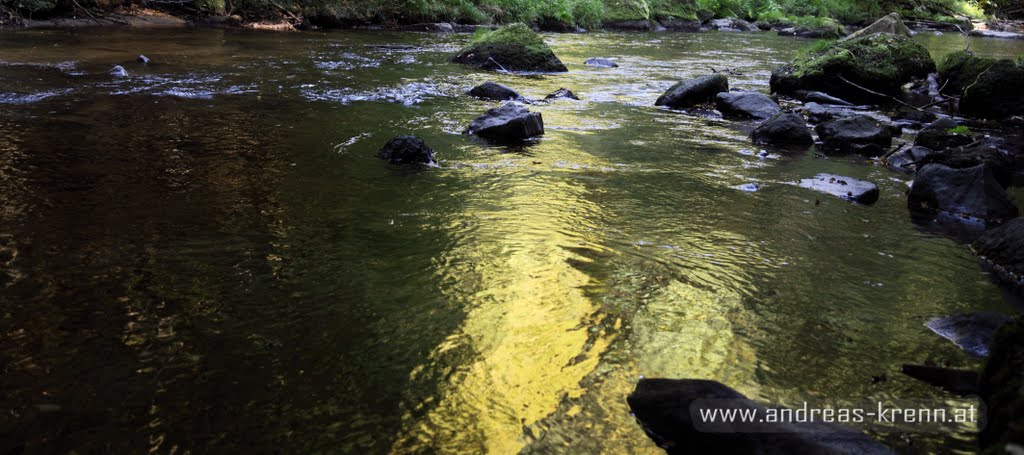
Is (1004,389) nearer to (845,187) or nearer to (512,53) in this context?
(845,187)

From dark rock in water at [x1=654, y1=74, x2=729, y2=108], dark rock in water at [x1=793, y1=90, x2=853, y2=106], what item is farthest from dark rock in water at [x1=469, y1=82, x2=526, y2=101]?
dark rock in water at [x1=793, y1=90, x2=853, y2=106]

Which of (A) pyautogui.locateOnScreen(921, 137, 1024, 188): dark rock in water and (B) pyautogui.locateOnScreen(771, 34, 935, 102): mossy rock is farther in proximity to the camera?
(B) pyautogui.locateOnScreen(771, 34, 935, 102): mossy rock

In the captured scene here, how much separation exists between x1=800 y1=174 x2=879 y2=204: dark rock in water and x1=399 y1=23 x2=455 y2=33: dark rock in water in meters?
17.4

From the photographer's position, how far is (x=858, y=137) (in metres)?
7.78

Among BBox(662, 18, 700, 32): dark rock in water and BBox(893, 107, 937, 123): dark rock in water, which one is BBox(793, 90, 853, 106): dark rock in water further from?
BBox(662, 18, 700, 32): dark rock in water

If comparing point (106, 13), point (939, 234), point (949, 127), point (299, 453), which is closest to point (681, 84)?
point (949, 127)

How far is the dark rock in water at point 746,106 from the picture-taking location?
950 centimetres

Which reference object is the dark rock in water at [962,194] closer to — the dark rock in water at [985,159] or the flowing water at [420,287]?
the flowing water at [420,287]

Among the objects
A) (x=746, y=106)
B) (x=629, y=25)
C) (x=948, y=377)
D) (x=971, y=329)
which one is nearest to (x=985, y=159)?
(x=746, y=106)

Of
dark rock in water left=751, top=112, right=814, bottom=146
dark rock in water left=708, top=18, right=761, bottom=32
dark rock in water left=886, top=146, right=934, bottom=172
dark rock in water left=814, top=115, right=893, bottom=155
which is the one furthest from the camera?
dark rock in water left=708, top=18, right=761, bottom=32

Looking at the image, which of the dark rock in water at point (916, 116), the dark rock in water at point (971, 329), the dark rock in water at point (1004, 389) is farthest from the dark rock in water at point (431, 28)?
the dark rock in water at point (1004, 389)

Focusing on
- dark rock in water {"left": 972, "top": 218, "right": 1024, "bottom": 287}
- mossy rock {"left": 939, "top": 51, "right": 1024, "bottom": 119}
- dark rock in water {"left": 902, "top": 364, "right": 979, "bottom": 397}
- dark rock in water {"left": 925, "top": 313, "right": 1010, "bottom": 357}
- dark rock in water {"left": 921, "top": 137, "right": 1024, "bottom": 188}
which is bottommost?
dark rock in water {"left": 902, "top": 364, "right": 979, "bottom": 397}

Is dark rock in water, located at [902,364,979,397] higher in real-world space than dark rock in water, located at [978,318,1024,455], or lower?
lower

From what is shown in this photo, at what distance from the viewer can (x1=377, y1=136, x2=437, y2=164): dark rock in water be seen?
611 centimetres
